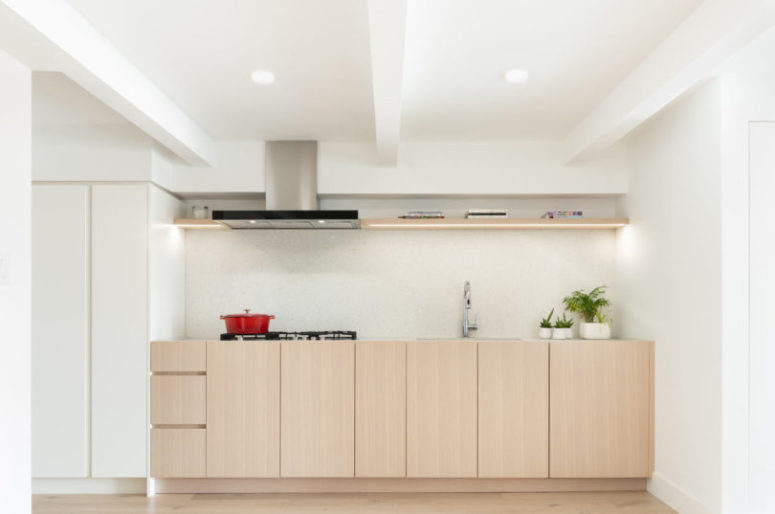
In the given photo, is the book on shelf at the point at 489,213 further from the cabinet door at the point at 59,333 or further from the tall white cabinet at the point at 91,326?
the cabinet door at the point at 59,333

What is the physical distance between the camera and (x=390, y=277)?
5.28m

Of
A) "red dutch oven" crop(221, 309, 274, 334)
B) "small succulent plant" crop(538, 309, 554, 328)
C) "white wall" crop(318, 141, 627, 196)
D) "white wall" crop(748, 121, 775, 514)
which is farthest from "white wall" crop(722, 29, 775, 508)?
"red dutch oven" crop(221, 309, 274, 334)

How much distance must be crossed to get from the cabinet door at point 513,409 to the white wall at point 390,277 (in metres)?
0.68

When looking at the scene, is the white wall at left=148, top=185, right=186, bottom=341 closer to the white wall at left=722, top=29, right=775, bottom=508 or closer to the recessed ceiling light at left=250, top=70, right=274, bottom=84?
the recessed ceiling light at left=250, top=70, right=274, bottom=84

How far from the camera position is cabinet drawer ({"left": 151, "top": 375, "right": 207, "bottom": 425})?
454cm

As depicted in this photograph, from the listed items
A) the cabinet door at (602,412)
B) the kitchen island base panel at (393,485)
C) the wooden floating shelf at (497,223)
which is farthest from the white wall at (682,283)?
the kitchen island base panel at (393,485)

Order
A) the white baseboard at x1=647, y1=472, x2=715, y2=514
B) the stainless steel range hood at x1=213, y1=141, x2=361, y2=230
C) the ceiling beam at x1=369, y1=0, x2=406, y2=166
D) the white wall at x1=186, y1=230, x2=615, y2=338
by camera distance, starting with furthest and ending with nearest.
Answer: the white wall at x1=186, y1=230, x2=615, y2=338
the stainless steel range hood at x1=213, y1=141, x2=361, y2=230
the white baseboard at x1=647, y1=472, x2=715, y2=514
the ceiling beam at x1=369, y1=0, x2=406, y2=166

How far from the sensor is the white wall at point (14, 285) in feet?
8.94

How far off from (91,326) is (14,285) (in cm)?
178

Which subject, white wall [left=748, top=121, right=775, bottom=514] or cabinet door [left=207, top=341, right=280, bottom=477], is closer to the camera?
white wall [left=748, top=121, right=775, bottom=514]

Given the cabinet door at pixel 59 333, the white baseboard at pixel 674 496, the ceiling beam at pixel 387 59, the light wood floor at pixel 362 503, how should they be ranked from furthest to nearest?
the cabinet door at pixel 59 333 → the light wood floor at pixel 362 503 → the white baseboard at pixel 674 496 → the ceiling beam at pixel 387 59

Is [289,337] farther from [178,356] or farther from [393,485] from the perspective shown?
[393,485]

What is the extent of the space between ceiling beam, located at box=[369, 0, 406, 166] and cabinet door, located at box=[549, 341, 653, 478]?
6.62ft

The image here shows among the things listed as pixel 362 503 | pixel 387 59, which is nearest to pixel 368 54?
pixel 387 59
